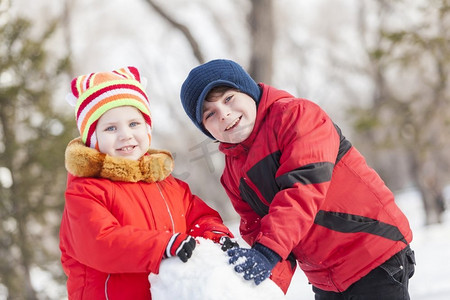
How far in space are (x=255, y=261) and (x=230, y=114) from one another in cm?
70

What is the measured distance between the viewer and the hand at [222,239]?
213 centimetres

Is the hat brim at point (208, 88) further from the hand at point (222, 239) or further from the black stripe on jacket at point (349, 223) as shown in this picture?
the black stripe on jacket at point (349, 223)

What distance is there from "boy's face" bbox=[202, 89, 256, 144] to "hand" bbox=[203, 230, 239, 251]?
0.42 metres

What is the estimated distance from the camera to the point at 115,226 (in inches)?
83.7

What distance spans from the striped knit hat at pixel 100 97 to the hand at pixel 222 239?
1.96 feet

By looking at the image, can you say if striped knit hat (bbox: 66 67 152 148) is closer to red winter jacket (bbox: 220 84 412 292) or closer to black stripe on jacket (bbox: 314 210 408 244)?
red winter jacket (bbox: 220 84 412 292)

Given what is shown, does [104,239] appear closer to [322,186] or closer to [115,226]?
[115,226]

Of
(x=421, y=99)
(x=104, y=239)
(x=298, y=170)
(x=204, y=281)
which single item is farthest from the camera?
(x=421, y=99)

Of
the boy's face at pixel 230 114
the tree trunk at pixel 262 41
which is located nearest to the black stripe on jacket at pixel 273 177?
the boy's face at pixel 230 114

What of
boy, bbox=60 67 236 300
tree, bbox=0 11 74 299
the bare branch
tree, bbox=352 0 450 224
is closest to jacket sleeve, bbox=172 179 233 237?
boy, bbox=60 67 236 300

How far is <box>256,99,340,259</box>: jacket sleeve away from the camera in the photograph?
208cm

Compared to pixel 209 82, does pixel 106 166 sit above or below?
below

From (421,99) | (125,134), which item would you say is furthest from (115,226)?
(421,99)

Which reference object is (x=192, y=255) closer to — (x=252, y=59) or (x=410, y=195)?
(x=252, y=59)
